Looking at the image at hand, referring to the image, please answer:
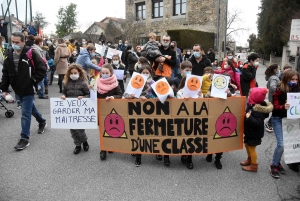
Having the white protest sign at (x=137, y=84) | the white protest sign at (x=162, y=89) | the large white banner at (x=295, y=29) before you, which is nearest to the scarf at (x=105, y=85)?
the white protest sign at (x=137, y=84)

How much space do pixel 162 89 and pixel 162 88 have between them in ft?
0.05

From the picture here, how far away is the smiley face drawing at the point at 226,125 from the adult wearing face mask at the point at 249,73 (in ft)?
6.85

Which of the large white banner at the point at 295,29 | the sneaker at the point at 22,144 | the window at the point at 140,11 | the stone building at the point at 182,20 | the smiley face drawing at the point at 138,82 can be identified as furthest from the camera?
the window at the point at 140,11

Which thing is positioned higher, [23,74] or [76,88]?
[23,74]

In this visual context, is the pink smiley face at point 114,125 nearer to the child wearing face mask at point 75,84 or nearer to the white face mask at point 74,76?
the child wearing face mask at point 75,84

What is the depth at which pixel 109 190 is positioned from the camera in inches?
135

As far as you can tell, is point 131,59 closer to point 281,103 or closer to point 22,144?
point 22,144

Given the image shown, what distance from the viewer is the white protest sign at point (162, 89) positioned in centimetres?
391

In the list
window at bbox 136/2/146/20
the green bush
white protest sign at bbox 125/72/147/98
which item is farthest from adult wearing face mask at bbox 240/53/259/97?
window at bbox 136/2/146/20

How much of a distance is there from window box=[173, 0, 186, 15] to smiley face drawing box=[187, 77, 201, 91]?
78.5ft

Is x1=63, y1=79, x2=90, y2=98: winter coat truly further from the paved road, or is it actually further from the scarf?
the paved road

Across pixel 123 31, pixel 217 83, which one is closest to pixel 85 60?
pixel 217 83

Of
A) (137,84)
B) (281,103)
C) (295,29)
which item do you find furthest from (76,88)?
(295,29)

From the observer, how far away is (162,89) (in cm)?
393
